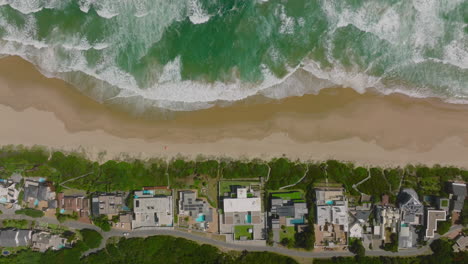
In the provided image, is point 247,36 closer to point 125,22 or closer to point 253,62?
point 253,62

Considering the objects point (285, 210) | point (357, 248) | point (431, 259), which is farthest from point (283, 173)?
point (431, 259)

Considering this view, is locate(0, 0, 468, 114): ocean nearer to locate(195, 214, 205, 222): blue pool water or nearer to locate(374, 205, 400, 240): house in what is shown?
locate(195, 214, 205, 222): blue pool water

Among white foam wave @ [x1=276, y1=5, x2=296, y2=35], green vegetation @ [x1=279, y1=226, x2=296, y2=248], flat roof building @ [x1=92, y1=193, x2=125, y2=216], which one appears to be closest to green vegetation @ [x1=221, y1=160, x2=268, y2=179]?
green vegetation @ [x1=279, y1=226, x2=296, y2=248]

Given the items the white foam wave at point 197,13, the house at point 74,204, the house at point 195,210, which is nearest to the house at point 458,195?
the house at point 195,210

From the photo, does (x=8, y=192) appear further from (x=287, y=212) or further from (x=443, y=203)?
(x=443, y=203)

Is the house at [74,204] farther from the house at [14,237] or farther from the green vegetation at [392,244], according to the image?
the green vegetation at [392,244]

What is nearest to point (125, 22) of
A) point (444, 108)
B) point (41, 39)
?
point (41, 39)
